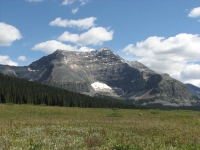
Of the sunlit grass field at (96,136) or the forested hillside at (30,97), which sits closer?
the sunlit grass field at (96,136)

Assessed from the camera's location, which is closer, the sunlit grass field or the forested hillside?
the sunlit grass field

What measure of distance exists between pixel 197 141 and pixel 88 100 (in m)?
157

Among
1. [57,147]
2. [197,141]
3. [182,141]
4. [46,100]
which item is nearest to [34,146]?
[57,147]

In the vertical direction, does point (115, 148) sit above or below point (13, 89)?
below

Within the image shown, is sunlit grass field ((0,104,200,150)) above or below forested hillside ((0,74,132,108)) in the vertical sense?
below

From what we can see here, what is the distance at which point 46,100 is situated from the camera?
136750 millimetres

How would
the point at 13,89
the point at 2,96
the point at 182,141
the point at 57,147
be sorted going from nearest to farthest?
the point at 57,147, the point at 182,141, the point at 2,96, the point at 13,89

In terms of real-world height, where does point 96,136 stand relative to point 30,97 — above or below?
below

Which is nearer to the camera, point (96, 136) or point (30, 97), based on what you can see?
point (96, 136)

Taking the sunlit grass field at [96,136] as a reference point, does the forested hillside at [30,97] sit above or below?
above

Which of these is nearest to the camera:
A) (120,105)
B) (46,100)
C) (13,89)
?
(13,89)

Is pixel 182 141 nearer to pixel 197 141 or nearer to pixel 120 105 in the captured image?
pixel 197 141

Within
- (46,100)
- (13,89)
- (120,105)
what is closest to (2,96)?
(13,89)

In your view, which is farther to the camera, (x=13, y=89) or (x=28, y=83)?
(x=28, y=83)
